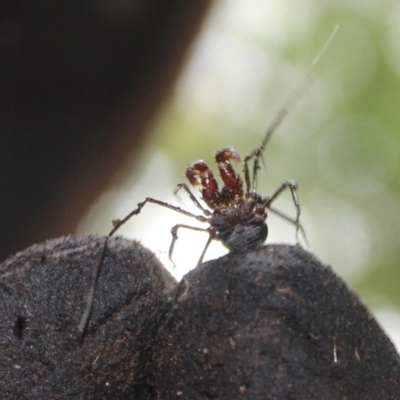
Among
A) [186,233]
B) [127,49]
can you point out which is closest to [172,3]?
[127,49]

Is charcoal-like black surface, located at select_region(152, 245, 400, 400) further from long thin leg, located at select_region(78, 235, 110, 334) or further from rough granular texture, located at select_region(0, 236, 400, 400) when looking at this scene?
long thin leg, located at select_region(78, 235, 110, 334)

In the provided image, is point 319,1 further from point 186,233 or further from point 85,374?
point 85,374

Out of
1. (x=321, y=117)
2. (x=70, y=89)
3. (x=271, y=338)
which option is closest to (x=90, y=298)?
(x=271, y=338)

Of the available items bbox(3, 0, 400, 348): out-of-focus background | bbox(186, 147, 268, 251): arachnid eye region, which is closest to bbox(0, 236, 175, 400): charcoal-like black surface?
bbox(186, 147, 268, 251): arachnid eye region

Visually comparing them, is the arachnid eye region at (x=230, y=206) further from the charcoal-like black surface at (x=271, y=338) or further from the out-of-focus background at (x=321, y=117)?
the out-of-focus background at (x=321, y=117)

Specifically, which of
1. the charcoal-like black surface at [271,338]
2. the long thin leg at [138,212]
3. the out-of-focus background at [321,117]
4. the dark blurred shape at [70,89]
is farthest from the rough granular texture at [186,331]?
the out-of-focus background at [321,117]

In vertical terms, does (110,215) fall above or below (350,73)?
below
